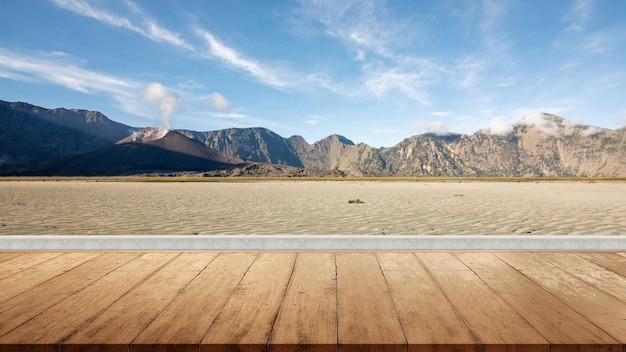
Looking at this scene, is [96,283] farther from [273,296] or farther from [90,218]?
[90,218]

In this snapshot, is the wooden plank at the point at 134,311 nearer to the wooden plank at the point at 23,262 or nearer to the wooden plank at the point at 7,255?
the wooden plank at the point at 23,262

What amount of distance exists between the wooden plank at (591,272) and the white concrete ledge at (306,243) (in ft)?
1.02

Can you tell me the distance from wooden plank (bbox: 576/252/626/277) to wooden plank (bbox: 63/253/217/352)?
12.4 feet

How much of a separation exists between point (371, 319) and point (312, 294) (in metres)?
0.59

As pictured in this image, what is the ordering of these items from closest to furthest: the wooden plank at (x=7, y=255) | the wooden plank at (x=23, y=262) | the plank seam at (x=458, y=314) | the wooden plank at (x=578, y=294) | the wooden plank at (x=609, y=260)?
the plank seam at (x=458, y=314)
the wooden plank at (x=578, y=294)
the wooden plank at (x=23, y=262)
the wooden plank at (x=609, y=260)
the wooden plank at (x=7, y=255)

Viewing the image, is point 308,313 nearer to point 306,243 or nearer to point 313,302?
point 313,302

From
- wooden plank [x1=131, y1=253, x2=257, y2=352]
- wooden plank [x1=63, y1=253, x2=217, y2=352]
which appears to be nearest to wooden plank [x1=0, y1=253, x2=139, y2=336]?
wooden plank [x1=63, y1=253, x2=217, y2=352]

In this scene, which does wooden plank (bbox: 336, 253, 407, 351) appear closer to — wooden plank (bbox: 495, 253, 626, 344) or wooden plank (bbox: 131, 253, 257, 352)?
wooden plank (bbox: 131, 253, 257, 352)

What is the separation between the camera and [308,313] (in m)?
2.27

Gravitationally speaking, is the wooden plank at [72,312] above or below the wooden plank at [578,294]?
below

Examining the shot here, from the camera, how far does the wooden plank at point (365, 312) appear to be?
1868 mm

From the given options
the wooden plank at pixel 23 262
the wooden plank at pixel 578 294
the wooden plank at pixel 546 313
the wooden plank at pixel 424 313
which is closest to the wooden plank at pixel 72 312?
the wooden plank at pixel 23 262

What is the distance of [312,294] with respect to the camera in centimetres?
266

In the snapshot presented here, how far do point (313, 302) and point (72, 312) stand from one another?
1.48m
